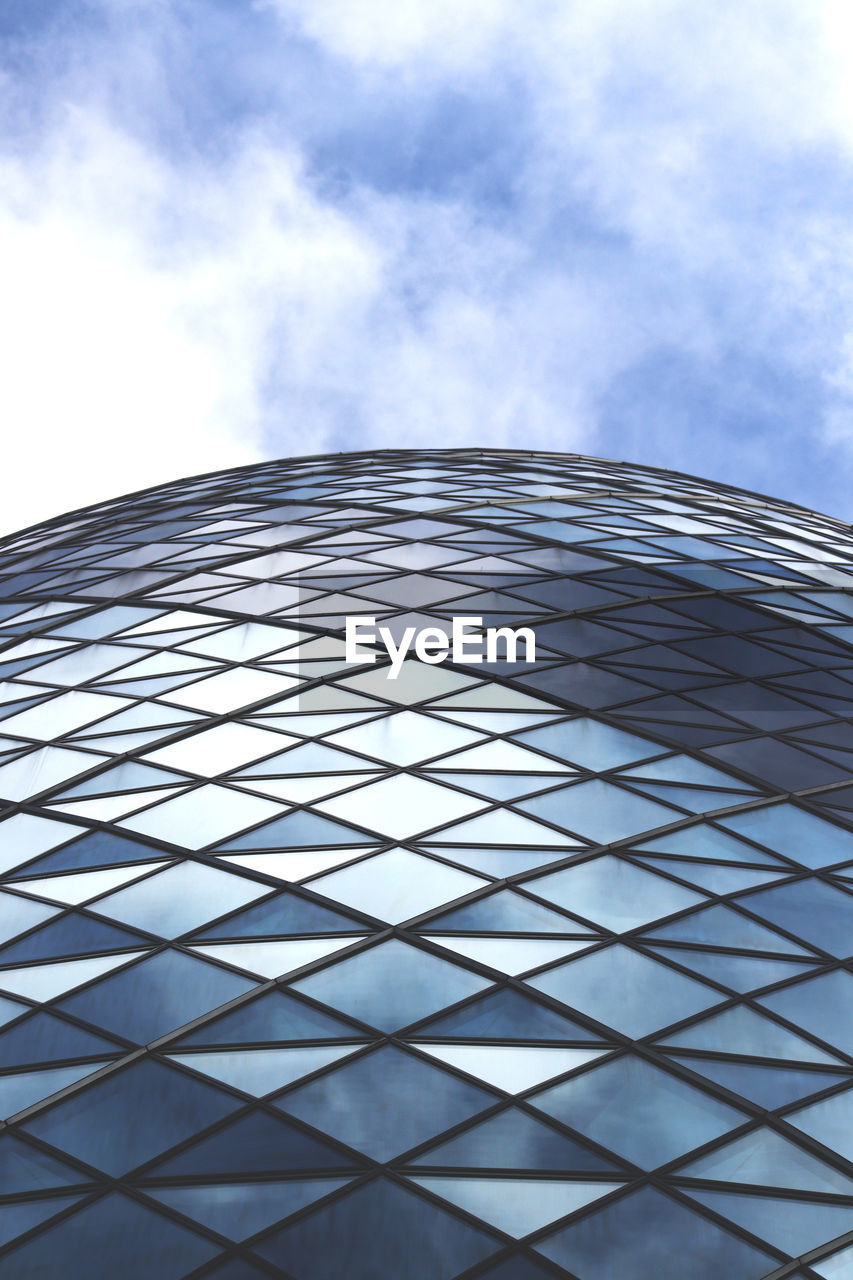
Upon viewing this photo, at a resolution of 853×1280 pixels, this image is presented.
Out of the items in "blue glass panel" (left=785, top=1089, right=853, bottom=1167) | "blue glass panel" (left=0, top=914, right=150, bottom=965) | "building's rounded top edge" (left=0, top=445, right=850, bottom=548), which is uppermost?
"building's rounded top edge" (left=0, top=445, right=850, bottom=548)

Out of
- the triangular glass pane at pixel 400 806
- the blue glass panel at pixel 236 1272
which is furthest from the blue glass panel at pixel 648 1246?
the triangular glass pane at pixel 400 806

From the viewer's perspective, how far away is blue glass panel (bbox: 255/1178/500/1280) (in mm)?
8328

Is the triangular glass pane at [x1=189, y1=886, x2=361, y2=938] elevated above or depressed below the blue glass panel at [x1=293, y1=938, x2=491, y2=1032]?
above

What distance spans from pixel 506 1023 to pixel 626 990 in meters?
1.43

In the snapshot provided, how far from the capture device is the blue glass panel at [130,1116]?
9.30 meters

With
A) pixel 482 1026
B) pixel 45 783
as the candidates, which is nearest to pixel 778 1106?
pixel 482 1026

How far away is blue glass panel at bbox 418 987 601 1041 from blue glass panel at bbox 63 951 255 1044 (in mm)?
2192

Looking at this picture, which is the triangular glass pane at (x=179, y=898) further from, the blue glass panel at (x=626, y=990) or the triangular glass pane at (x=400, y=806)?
the blue glass panel at (x=626, y=990)

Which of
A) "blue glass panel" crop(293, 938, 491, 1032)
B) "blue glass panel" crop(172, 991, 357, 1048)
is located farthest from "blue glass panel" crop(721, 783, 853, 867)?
"blue glass panel" crop(172, 991, 357, 1048)

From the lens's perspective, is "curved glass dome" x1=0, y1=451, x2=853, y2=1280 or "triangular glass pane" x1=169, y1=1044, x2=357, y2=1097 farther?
"triangular glass pane" x1=169, y1=1044, x2=357, y2=1097

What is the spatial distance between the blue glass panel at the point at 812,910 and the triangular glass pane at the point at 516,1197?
435 cm

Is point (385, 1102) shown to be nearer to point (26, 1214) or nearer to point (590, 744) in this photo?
point (26, 1214)

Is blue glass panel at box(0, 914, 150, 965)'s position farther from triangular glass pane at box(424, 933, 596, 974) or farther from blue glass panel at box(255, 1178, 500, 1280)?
blue glass panel at box(255, 1178, 500, 1280)

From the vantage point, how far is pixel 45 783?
48.2 ft
